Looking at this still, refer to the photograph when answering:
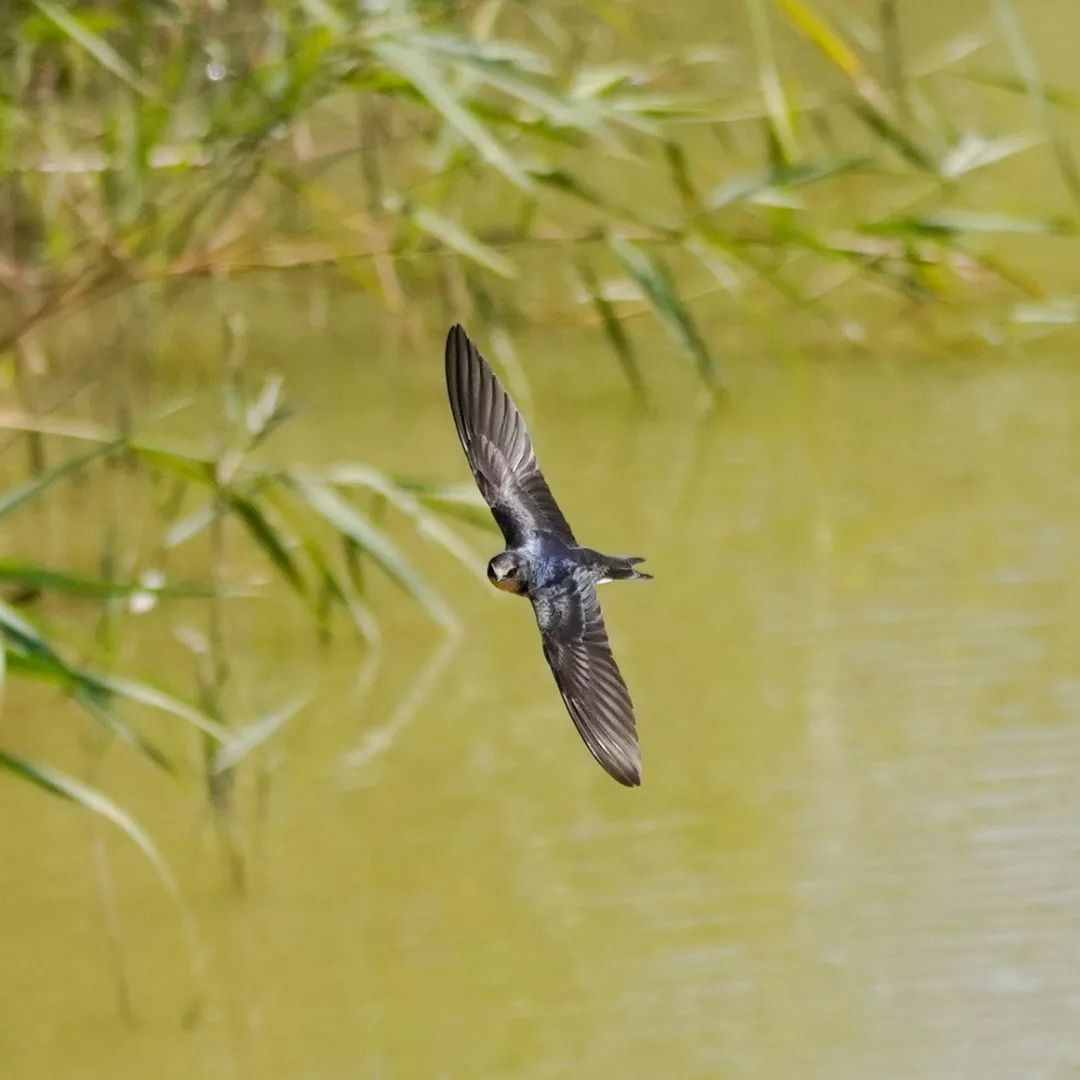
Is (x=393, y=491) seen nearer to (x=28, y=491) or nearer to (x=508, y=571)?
(x=28, y=491)

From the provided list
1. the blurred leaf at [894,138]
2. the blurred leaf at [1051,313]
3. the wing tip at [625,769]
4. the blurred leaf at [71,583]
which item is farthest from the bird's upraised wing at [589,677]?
the blurred leaf at [1051,313]

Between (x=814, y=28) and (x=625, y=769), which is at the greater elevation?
(x=814, y=28)

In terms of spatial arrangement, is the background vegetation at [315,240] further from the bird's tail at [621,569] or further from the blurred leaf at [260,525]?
the bird's tail at [621,569]

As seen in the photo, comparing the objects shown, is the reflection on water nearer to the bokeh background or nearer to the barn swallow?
the bokeh background

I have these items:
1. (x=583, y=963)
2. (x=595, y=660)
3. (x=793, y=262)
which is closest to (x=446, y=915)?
(x=583, y=963)

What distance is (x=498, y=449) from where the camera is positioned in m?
1.28

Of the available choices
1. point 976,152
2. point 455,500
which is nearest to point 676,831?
point 455,500

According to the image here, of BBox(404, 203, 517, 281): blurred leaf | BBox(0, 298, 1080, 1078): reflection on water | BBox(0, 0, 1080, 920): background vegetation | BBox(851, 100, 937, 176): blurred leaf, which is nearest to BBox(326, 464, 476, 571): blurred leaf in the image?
BBox(0, 0, 1080, 920): background vegetation

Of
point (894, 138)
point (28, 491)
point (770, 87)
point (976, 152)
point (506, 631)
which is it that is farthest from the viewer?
point (506, 631)

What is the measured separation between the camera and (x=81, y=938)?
1.99 meters

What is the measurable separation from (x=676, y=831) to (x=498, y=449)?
0.83m

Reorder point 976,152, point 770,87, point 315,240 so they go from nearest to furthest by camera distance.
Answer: point 770,87 < point 976,152 < point 315,240

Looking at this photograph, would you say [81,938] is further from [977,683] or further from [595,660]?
[595,660]

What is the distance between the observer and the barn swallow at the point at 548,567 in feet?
3.50
